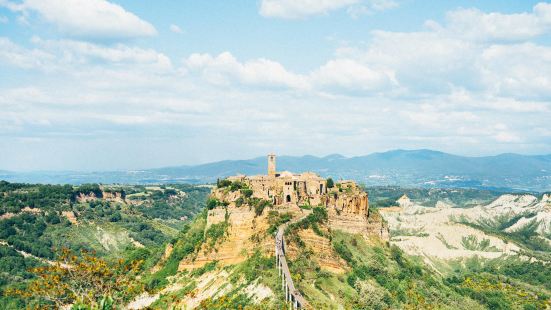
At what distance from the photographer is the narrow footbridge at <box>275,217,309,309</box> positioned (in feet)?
193

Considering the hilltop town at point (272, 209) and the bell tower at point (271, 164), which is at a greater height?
the bell tower at point (271, 164)

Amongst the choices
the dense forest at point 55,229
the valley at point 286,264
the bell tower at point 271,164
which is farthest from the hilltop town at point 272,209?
the dense forest at point 55,229

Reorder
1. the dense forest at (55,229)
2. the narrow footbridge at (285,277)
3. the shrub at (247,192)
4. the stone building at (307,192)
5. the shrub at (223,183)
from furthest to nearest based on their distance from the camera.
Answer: the dense forest at (55,229), the shrub at (223,183), the stone building at (307,192), the shrub at (247,192), the narrow footbridge at (285,277)

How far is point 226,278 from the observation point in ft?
254

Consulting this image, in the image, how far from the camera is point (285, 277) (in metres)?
66.6

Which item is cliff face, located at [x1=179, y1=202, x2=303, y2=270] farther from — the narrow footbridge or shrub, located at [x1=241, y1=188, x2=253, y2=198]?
shrub, located at [x1=241, y1=188, x2=253, y2=198]

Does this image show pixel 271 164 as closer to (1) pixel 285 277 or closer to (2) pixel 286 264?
(2) pixel 286 264

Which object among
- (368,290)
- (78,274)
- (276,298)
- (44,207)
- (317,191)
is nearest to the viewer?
(78,274)

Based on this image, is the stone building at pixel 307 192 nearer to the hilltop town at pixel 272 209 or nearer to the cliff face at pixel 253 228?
the hilltop town at pixel 272 209

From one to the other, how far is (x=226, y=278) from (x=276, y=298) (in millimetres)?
14183

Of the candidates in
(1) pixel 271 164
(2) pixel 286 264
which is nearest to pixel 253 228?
(2) pixel 286 264

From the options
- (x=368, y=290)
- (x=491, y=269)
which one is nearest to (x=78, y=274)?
(x=368, y=290)

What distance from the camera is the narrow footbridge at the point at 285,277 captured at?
193 feet

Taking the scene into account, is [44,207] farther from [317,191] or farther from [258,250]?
[258,250]
